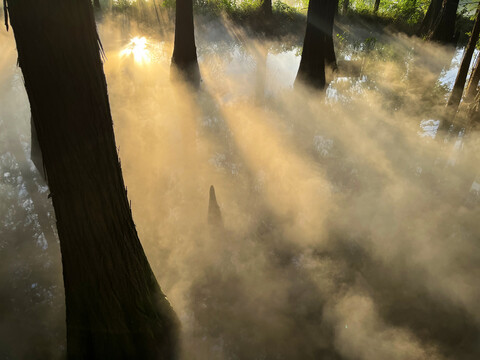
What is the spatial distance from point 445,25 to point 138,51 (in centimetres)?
1475

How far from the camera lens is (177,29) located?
10.1 meters

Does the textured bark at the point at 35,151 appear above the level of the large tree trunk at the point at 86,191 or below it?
below

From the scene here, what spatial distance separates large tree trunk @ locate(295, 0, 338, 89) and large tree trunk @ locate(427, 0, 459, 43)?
341 inches

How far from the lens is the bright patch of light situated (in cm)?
1259

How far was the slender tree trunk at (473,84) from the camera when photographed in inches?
366

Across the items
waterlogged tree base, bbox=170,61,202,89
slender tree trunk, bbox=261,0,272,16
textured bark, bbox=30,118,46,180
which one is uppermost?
slender tree trunk, bbox=261,0,272,16

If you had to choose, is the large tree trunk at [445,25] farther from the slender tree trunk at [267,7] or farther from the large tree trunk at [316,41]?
the slender tree trunk at [267,7]

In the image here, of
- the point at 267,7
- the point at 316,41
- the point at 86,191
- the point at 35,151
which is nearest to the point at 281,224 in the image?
the point at 86,191

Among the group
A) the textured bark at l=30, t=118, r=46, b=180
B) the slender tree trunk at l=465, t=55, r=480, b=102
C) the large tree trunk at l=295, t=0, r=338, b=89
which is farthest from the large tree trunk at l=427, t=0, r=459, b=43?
the textured bark at l=30, t=118, r=46, b=180

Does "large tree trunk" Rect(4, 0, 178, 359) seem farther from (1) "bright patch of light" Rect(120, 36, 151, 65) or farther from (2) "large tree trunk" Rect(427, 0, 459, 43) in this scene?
(2) "large tree trunk" Rect(427, 0, 459, 43)

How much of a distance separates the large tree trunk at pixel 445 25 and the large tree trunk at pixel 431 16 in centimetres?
202

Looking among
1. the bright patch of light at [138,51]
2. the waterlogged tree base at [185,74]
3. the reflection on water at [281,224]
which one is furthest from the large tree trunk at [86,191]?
the bright patch of light at [138,51]

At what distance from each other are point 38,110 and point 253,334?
2.85 m

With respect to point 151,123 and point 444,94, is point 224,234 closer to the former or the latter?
point 151,123
